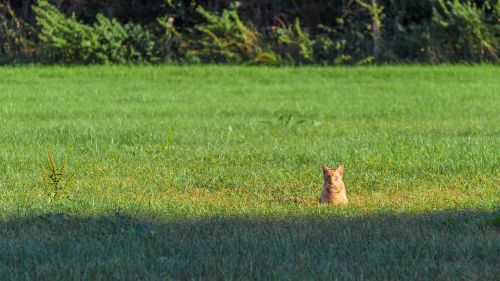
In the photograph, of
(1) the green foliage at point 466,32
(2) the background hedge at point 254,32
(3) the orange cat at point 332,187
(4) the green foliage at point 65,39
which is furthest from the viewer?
(2) the background hedge at point 254,32

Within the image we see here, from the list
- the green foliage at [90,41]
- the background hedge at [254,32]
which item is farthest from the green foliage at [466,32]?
the green foliage at [90,41]

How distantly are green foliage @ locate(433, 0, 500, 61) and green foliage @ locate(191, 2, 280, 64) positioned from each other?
405 cm

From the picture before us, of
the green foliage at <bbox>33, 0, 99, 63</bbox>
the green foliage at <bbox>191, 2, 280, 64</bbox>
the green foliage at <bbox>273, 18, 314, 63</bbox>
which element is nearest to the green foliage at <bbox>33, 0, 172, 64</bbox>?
the green foliage at <bbox>33, 0, 99, 63</bbox>

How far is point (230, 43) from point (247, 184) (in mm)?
15973

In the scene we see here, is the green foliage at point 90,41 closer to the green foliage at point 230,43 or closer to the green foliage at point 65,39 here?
the green foliage at point 65,39

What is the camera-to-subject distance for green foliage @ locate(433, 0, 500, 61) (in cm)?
2331

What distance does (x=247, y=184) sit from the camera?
28.7 ft

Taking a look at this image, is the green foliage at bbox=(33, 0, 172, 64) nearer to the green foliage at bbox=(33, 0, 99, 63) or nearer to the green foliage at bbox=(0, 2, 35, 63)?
the green foliage at bbox=(33, 0, 99, 63)

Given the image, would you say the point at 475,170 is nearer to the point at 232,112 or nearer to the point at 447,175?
the point at 447,175

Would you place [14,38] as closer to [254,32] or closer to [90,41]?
[90,41]

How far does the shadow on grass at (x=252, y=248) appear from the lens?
5.41 m

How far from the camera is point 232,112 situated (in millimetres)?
15391

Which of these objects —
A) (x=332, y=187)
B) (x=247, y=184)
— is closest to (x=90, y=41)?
(x=247, y=184)

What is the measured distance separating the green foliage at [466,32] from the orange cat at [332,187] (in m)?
16.4
